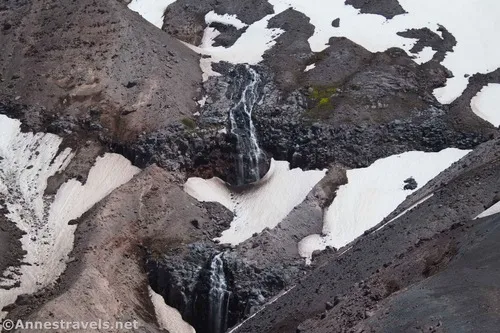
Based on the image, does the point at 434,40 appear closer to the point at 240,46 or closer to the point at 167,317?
the point at 240,46

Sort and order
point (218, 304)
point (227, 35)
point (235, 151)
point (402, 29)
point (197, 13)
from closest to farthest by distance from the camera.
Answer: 1. point (218, 304)
2. point (235, 151)
3. point (402, 29)
4. point (227, 35)
5. point (197, 13)

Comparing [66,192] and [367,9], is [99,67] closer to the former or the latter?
[66,192]

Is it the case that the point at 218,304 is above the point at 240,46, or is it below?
below

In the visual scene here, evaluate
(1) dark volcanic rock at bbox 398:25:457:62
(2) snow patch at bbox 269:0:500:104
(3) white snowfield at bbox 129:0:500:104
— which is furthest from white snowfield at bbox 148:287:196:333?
(1) dark volcanic rock at bbox 398:25:457:62

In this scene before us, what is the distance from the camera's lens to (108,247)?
37688mm

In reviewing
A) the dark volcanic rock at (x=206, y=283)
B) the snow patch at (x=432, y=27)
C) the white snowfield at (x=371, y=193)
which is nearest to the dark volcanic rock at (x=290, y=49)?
the snow patch at (x=432, y=27)

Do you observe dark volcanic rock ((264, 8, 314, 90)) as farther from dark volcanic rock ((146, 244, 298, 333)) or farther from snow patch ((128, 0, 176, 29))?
dark volcanic rock ((146, 244, 298, 333))

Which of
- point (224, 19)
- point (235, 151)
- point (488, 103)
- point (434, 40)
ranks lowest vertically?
point (488, 103)

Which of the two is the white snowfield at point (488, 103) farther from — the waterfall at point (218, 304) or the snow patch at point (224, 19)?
the waterfall at point (218, 304)

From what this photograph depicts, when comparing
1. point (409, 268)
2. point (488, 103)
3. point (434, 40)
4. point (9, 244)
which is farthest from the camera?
point (434, 40)

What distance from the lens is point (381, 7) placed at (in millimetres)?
64062

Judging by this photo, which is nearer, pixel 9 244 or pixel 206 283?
pixel 206 283

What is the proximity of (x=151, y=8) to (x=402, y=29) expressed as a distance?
29.2 meters

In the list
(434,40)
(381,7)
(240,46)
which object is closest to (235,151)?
(240,46)
